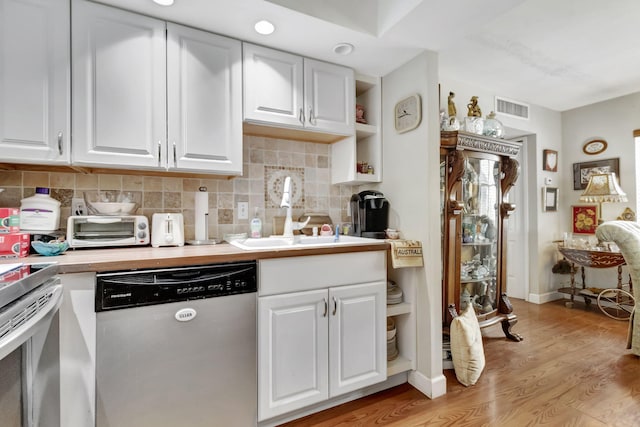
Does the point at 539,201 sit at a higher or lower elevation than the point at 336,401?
higher

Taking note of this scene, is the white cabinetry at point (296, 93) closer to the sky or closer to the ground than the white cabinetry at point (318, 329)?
closer to the sky

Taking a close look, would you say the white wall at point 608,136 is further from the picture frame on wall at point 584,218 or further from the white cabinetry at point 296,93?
the white cabinetry at point 296,93

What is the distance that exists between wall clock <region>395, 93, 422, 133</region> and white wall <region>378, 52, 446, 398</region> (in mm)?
31

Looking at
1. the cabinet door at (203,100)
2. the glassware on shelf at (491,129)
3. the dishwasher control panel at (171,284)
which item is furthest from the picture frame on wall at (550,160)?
the dishwasher control panel at (171,284)

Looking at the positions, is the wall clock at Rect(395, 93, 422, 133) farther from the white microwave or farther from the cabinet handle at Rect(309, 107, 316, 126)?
the white microwave

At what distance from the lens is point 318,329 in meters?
1.63

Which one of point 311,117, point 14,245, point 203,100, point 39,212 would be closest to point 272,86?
point 311,117

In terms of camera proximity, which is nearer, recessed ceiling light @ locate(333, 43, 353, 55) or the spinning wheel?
recessed ceiling light @ locate(333, 43, 353, 55)

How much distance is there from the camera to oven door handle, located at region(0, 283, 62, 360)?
67 centimetres

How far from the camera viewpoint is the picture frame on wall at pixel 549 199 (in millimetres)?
3676

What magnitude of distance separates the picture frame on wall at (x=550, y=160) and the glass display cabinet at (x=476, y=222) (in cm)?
148

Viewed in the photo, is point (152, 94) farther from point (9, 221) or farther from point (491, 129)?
point (491, 129)

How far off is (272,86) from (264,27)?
31 centimetres

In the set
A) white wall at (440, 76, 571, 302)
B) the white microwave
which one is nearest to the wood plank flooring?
white wall at (440, 76, 571, 302)
